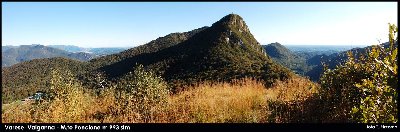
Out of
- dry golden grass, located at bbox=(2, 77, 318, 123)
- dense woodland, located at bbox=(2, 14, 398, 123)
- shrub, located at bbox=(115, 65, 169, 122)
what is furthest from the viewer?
shrub, located at bbox=(115, 65, 169, 122)

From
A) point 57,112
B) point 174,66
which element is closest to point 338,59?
point 57,112

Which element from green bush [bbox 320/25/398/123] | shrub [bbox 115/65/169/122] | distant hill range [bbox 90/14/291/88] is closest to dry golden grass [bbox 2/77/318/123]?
shrub [bbox 115/65/169/122]

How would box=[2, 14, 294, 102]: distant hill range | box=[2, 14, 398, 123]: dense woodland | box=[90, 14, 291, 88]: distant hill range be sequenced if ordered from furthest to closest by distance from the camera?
box=[2, 14, 294, 102]: distant hill range < box=[90, 14, 291, 88]: distant hill range < box=[2, 14, 398, 123]: dense woodland

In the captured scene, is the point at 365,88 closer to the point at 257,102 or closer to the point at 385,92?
the point at 385,92

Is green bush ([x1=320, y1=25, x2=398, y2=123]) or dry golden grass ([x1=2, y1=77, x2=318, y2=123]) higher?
green bush ([x1=320, y1=25, x2=398, y2=123])

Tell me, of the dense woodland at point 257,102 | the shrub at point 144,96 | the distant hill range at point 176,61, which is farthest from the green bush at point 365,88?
the distant hill range at point 176,61

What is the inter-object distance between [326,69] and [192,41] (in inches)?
6079

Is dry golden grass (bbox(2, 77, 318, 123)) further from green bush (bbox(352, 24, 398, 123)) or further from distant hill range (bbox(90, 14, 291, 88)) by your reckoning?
distant hill range (bbox(90, 14, 291, 88))

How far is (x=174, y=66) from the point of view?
405ft

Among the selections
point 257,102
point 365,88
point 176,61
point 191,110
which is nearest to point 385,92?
point 365,88

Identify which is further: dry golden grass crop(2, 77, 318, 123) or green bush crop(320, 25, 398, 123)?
dry golden grass crop(2, 77, 318, 123)

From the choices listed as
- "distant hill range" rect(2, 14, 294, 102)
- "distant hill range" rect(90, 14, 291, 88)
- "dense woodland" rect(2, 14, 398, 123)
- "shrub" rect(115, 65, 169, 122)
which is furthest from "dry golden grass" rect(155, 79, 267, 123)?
"distant hill range" rect(2, 14, 294, 102)

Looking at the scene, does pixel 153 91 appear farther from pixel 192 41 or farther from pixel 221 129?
pixel 192 41

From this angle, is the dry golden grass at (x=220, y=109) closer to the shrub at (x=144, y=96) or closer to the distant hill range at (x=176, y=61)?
the shrub at (x=144, y=96)
